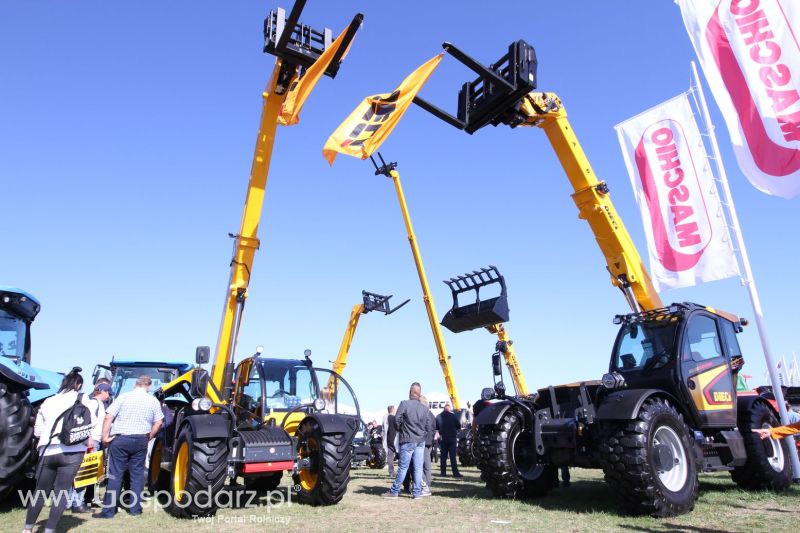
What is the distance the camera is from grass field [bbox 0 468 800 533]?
6.27 meters

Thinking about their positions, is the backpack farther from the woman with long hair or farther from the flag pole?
the flag pole

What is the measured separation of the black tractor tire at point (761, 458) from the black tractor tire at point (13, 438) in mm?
9477

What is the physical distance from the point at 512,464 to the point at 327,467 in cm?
256

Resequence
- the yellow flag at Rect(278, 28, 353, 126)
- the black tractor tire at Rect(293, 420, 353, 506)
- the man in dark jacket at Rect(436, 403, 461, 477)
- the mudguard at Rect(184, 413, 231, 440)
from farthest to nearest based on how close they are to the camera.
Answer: the man in dark jacket at Rect(436, 403, 461, 477) < the yellow flag at Rect(278, 28, 353, 126) < the black tractor tire at Rect(293, 420, 353, 506) < the mudguard at Rect(184, 413, 231, 440)

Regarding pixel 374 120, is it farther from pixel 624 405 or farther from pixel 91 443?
pixel 91 443

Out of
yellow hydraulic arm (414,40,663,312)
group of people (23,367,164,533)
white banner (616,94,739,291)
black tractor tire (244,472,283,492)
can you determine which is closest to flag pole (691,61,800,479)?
white banner (616,94,739,291)

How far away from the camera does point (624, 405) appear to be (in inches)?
263

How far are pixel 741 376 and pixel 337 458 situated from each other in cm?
704

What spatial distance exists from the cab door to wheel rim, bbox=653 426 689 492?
0.78 meters

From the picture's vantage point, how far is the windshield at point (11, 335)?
8500 mm

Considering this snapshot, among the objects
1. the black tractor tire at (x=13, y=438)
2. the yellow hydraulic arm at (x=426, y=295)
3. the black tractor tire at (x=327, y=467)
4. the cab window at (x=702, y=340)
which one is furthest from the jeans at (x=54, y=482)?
the yellow hydraulic arm at (x=426, y=295)

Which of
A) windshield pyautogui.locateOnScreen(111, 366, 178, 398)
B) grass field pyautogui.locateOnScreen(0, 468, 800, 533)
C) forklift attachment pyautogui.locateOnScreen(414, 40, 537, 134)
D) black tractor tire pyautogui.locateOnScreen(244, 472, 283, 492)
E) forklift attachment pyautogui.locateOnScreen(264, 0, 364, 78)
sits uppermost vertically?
forklift attachment pyautogui.locateOnScreen(264, 0, 364, 78)

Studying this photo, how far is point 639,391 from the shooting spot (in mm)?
6926

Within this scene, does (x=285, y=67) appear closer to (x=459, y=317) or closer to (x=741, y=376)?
(x=459, y=317)
